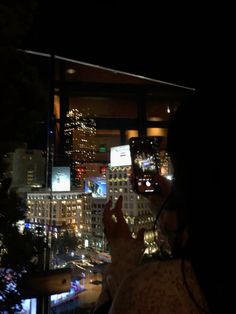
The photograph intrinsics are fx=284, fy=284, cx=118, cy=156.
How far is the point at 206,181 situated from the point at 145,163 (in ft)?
1.48

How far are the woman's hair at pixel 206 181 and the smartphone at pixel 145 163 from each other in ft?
1.04

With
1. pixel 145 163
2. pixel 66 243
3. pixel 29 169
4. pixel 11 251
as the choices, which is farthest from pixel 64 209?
pixel 145 163

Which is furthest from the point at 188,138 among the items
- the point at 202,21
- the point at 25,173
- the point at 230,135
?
the point at 202,21

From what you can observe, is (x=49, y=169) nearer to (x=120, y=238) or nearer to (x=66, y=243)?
(x=66, y=243)

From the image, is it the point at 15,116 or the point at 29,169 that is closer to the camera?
the point at 15,116

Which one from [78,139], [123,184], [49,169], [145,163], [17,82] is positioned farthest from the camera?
[78,139]

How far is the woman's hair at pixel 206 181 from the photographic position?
12.3 inches

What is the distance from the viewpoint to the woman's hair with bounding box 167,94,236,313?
31cm

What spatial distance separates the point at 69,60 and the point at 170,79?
2.69ft

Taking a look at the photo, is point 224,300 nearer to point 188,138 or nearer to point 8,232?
point 188,138

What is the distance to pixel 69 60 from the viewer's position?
2006 millimetres

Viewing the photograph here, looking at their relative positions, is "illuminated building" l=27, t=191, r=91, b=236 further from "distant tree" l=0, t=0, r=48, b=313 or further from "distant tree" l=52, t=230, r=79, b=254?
"distant tree" l=0, t=0, r=48, b=313

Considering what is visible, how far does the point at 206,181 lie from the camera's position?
0.33 meters

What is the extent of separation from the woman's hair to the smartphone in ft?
1.04
